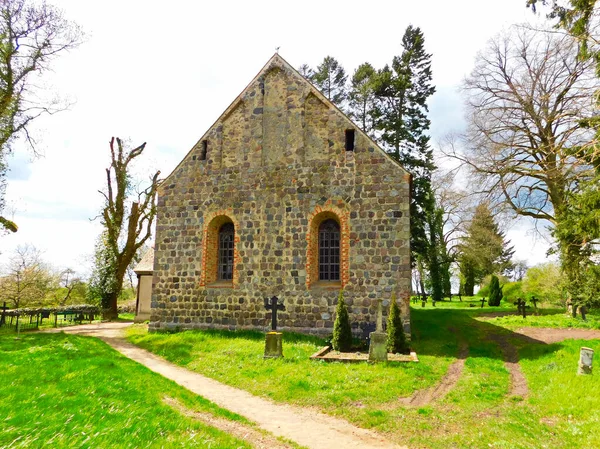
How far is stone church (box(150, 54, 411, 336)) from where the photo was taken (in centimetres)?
1537

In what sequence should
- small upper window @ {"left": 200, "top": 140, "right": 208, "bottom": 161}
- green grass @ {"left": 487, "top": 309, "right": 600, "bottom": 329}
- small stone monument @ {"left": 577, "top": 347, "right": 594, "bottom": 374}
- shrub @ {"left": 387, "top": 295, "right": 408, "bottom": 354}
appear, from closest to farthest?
1. small stone monument @ {"left": 577, "top": 347, "right": 594, "bottom": 374}
2. shrub @ {"left": 387, "top": 295, "right": 408, "bottom": 354}
3. small upper window @ {"left": 200, "top": 140, "right": 208, "bottom": 161}
4. green grass @ {"left": 487, "top": 309, "right": 600, "bottom": 329}

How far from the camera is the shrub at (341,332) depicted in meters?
13.5

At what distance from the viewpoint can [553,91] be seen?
76.5 feet

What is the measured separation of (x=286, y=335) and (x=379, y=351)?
15.1 ft

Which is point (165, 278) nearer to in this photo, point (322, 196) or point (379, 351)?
point (322, 196)

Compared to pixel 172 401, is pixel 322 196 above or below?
above

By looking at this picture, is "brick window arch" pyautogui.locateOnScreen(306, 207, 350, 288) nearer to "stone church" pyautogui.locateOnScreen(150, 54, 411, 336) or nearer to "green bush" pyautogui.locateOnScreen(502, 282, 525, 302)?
"stone church" pyautogui.locateOnScreen(150, 54, 411, 336)

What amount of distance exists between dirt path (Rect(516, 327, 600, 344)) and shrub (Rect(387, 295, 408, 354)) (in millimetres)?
6443

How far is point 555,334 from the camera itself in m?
16.9

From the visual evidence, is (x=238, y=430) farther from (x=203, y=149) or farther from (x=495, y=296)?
(x=495, y=296)

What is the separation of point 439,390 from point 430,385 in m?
0.34

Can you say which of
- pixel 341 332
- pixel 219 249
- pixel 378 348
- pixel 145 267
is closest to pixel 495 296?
pixel 341 332

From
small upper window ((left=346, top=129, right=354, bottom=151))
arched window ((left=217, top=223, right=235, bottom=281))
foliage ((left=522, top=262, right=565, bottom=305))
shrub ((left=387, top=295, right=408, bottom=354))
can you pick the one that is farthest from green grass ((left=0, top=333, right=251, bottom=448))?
foliage ((left=522, top=262, right=565, bottom=305))

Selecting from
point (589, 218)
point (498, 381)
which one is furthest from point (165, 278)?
point (589, 218)
